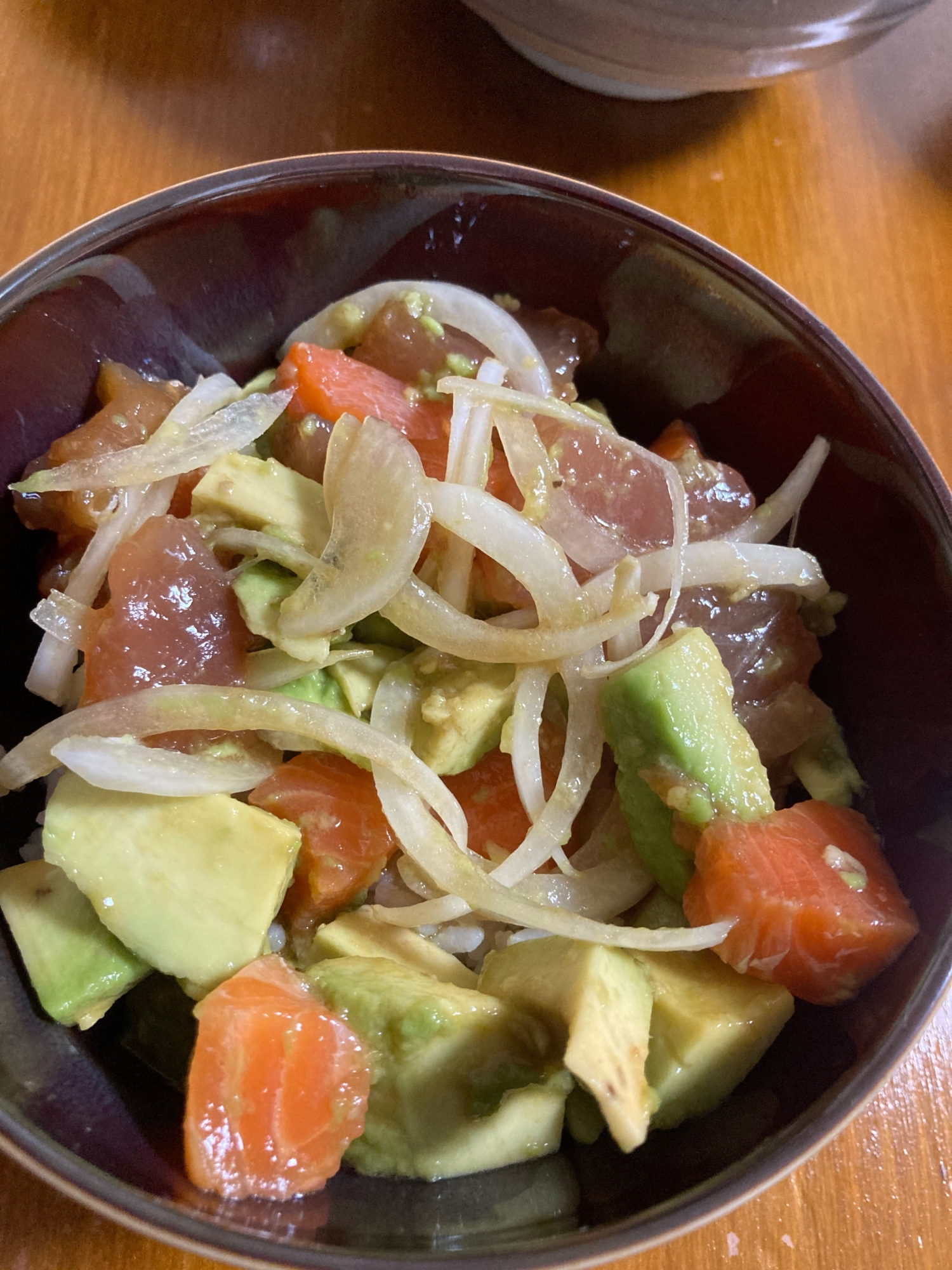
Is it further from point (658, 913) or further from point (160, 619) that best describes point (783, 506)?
point (160, 619)

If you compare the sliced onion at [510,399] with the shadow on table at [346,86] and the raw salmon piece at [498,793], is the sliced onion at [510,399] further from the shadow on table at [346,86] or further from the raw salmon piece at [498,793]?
the shadow on table at [346,86]

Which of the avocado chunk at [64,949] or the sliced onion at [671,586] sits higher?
the sliced onion at [671,586]

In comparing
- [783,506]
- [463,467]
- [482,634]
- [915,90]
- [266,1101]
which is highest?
[915,90]

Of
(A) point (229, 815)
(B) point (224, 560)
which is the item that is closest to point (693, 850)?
(A) point (229, 815)

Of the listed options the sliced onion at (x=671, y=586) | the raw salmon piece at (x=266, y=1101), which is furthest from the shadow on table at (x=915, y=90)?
the raw salmon piece at (x=266, y=1101)

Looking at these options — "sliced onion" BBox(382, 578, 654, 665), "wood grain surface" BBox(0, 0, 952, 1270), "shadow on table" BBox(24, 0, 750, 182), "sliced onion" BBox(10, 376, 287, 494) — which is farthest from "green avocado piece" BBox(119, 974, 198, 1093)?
"shadow on table" BBox(24, 0, 750, 182)

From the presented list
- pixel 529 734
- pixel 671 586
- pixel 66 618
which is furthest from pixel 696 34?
pixel 66 618
